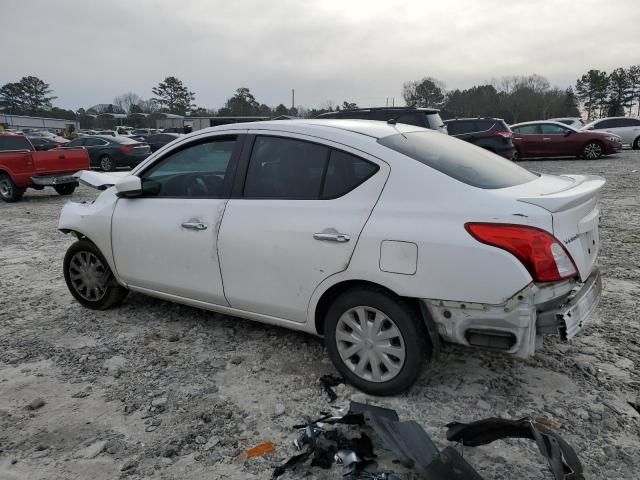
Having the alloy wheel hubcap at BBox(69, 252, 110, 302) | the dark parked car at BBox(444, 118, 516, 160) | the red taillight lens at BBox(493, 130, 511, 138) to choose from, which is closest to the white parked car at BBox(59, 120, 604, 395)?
the alloy wheel hubcap at BBox(69, 252, 110, 302)

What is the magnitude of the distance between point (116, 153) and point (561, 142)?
16.3 m

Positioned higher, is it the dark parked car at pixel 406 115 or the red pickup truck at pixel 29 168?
the dark parked car at pixel 406 115

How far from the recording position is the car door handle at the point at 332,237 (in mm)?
3076

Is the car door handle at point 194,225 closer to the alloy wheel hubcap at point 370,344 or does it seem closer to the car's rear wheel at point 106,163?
the alloy wheel hubcap at point 370,344

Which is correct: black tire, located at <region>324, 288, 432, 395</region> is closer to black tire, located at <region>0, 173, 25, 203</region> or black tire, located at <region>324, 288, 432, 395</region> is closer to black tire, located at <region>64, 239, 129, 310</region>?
black tire, located at <region>64, 239, 129, 310</region>

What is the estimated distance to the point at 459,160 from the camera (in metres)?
3.34

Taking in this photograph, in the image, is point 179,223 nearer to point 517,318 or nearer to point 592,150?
point 517,318

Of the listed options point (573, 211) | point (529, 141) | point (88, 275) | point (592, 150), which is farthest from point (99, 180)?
point (592, 150)

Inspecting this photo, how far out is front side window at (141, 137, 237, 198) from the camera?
3840mm

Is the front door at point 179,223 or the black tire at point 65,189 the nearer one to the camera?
the front door at point 179,223

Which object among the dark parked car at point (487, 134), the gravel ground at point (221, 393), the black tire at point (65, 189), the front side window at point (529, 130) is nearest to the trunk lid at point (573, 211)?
the gravel ground at point (221, 393)

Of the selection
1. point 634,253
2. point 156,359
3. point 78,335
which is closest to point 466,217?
point 156,359

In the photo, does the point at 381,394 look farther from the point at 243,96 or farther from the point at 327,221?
the point at 243,96

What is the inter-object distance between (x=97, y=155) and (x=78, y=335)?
56.0 feet
